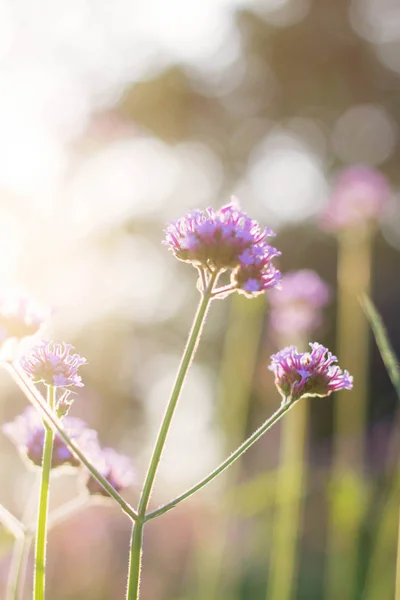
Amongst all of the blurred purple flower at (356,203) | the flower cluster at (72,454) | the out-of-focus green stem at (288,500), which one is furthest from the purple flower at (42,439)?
the blurred purple flower at (356,203)

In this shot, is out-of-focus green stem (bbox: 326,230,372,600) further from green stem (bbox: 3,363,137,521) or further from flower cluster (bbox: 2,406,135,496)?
green stem (bbox: 3,363,137,521)

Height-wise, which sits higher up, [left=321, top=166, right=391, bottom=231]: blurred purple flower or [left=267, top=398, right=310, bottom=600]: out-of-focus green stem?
[left=321, top=166, right=391, bottom=231]: blurred purple flower

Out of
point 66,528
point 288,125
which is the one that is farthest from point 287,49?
point 66,528

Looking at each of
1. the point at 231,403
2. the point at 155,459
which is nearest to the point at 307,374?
the point at 155,459

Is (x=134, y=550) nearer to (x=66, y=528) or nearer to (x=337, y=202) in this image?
(x=337, y=202)

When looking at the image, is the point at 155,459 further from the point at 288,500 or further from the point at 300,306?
the point at 300,306

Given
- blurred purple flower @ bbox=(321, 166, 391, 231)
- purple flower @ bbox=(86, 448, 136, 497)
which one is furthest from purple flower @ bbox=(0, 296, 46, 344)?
blurred purple flower @ bbox=(321, 166, 391, 231)
